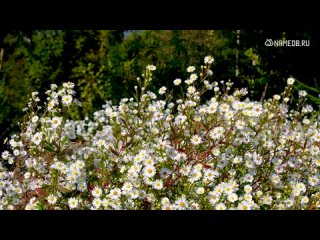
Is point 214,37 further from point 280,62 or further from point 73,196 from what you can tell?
point 73,196

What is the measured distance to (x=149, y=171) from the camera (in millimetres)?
3000

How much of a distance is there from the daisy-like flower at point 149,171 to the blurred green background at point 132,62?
14.1 ft

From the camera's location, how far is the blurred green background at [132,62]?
7.43 m

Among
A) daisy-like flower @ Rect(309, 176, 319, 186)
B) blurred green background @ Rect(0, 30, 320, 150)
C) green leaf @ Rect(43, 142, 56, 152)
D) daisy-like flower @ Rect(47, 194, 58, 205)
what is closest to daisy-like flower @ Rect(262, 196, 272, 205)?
daisy-like flower @ Rect(309, 176, 319, 186)

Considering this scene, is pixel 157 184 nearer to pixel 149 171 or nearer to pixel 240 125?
pixel 149 171

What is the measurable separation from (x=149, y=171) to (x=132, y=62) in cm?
464

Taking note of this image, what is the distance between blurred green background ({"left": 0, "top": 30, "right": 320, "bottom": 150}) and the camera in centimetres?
743

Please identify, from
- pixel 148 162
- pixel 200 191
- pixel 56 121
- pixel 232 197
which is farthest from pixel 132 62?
pixel 232 197

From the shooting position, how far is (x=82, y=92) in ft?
24.3

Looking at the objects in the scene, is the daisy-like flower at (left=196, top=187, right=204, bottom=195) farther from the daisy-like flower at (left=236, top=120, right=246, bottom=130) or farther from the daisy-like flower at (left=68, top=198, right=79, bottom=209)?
the daisy-like flower at (left=68, top=198, right=79, bottom=209)

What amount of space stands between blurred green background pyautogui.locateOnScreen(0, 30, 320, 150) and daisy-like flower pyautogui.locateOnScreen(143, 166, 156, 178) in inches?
169

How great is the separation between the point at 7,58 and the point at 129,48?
4.56 meters

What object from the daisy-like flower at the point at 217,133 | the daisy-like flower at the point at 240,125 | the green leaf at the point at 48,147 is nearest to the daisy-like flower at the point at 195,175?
the daisy-like flower at the point at 217,133
